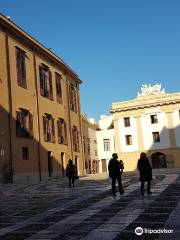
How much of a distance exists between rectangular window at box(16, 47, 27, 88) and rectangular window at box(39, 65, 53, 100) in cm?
340

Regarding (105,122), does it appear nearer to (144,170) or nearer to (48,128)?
(48,128)

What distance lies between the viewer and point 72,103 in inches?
1740

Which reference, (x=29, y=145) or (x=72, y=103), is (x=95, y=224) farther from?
(x=72, y=103)

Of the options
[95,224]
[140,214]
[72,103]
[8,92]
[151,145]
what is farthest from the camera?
[151,145]

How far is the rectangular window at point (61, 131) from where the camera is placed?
38.9m

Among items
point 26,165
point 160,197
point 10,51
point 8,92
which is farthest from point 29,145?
point 160,197

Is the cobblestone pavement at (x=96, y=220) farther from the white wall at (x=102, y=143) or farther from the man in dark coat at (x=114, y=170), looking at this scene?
the white wall at (x=102, y=143)

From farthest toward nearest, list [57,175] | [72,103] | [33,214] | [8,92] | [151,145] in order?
[151,145]
[72,103]
[57,175]
[8,92]
[33,214]

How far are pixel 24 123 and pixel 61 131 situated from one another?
8.57 m

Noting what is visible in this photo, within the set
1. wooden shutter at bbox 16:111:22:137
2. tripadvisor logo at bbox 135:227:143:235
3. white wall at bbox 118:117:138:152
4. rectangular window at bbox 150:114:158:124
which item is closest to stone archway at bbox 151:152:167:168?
white wall at bbox 118:117:138:152

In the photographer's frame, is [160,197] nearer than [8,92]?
Yes

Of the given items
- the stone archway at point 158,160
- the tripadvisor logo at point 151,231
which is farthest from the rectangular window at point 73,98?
the tripadvisor logo at point 151,231

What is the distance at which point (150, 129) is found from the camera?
5931 centimetres

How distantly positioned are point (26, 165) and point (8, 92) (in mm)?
5513
